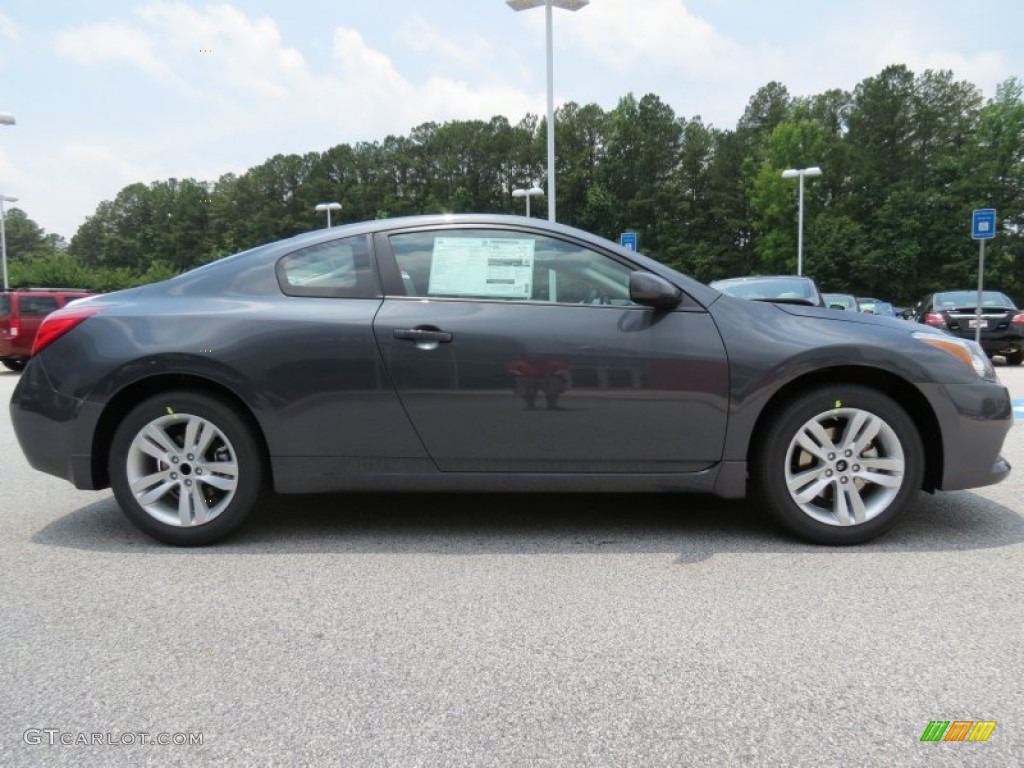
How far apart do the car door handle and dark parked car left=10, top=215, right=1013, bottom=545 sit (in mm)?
10

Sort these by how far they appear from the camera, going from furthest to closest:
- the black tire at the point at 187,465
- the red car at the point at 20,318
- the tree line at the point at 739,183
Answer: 1. the tree line at the point at 739,183
2. the red car at the point at 20,318
3. the black tire at the point at 187,465

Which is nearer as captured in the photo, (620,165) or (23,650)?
(23,650)

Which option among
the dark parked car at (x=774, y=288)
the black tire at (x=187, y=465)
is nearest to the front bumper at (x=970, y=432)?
the black tire at (x=187, y=465)

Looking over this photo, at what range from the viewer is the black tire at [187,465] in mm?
3465

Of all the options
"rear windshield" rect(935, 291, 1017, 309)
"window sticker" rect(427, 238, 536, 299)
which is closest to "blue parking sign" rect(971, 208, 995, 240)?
"rear windshield" rect(935, 291, 1017, 309)

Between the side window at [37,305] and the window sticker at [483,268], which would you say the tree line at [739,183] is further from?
the window sticker at [483,268]

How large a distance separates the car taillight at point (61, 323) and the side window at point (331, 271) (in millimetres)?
923

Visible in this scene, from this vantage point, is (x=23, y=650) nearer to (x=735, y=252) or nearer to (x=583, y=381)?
(x=583, y=381)

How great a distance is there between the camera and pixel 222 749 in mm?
1920

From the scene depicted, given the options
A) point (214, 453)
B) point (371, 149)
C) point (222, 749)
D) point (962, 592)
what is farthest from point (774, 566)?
point (371, 149)

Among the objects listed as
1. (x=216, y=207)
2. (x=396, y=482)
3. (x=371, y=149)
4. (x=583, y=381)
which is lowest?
(x=396, y=482)

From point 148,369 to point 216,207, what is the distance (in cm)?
8798

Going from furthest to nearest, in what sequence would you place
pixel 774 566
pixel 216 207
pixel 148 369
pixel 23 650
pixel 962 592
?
pixel 216 207
pixel 148 369
pixel 774 566
pixel 962 592
pixel 23 650

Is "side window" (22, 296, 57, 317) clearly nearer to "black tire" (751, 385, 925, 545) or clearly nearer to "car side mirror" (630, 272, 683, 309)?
"car side mirror" (630, 272, 683, 309)
